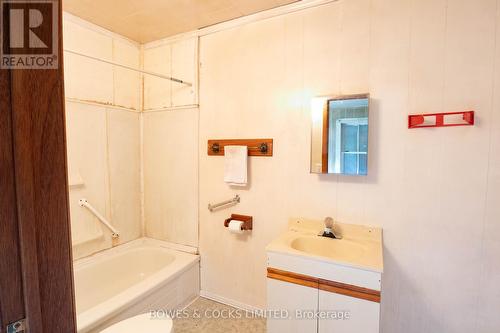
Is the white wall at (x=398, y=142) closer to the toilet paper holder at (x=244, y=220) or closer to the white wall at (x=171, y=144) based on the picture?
the toilet paper holder at (x=244, y=220)

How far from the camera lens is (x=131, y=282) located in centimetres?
255

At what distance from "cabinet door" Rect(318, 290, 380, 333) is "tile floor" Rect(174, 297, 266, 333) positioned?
2.46 feet

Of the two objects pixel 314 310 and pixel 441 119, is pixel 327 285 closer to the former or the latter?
pixel 314 310

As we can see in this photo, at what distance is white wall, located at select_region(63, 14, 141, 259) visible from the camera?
222 centimetres

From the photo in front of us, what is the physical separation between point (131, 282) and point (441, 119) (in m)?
2.92

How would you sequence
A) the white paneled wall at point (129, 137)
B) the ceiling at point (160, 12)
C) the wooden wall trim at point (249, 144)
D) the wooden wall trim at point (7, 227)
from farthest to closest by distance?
the white paneled wall at point (129, 137) → the wooden wall trim at point (249, 144) → the ceiling at point (160, 12) → the wooden wall trim at point (7, 227)

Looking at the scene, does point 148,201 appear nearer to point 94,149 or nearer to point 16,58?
point 94,149

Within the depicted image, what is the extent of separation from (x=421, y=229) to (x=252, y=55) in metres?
1.82

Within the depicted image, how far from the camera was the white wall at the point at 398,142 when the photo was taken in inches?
60.7

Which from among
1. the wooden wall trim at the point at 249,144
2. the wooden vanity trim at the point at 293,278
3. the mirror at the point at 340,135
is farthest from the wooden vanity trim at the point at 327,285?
the wooden wall trim at the point at 249,144

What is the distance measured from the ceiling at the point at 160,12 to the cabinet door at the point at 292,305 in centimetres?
206

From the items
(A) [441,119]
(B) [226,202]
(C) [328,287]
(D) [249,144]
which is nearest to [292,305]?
(C) [328,287]

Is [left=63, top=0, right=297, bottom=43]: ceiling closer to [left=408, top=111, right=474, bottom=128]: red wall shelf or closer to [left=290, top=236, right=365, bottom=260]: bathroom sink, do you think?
[left=408, top=111, right=474, bottom=128]: red wall shelf

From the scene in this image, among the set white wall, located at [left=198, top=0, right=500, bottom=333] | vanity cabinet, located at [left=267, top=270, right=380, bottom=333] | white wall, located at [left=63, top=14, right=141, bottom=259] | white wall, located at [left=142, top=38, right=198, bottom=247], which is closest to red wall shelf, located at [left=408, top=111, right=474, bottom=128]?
white wall, located at [left=198, top=0, right=500, bottom=333]
